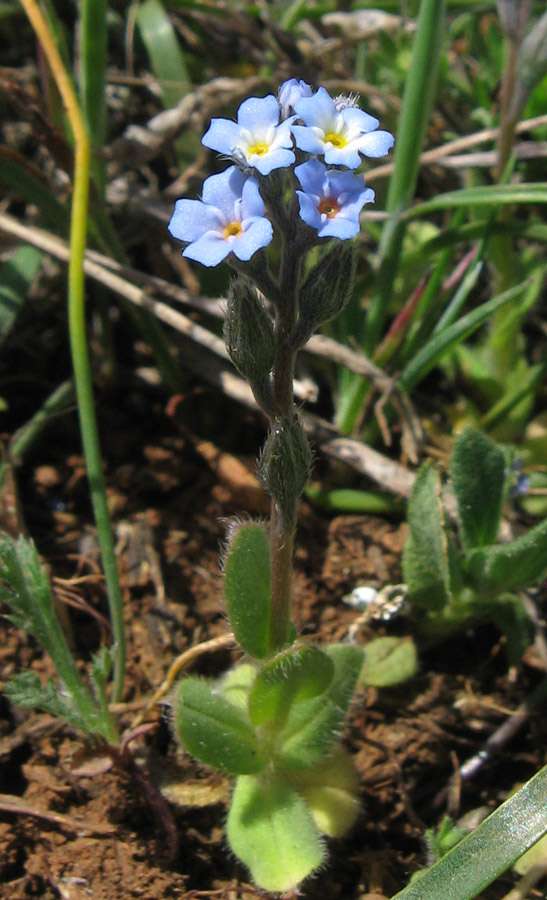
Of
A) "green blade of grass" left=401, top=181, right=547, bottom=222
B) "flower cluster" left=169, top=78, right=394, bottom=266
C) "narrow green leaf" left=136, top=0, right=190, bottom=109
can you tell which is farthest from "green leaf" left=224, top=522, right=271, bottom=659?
"narrow green leaf" left=136, top=0, right=190, bottom=109

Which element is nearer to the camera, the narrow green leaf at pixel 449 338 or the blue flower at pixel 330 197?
the blue flower at pixel 330 197

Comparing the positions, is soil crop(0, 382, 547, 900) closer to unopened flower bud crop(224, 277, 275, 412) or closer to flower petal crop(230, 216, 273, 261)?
unopened flower bud crop(224, 277, 275, 412)

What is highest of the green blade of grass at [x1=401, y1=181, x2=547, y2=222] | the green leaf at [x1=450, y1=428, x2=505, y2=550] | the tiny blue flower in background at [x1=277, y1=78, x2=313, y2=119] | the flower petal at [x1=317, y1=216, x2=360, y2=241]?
the tiny blue flower in background at [x1=277, y1=78, x2=313, y2=119]

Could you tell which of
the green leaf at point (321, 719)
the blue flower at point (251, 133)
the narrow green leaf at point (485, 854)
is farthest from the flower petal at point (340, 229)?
the narrow green leaf at point (485, 854)

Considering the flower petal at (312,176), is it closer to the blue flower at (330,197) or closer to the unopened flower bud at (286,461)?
the blue flower at (330,197)

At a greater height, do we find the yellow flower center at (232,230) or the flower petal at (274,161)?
the flower petal at (274,161)

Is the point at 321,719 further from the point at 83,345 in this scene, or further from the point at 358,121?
the point at 358,121

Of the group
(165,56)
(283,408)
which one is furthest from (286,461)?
(165,56)
